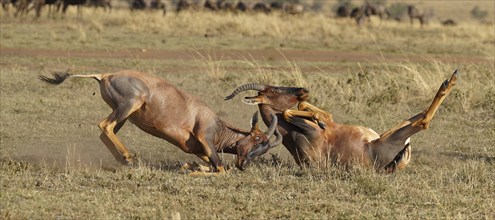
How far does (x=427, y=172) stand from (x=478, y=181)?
0.77 metres

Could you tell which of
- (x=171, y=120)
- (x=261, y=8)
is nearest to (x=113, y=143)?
(x=171, y=120)

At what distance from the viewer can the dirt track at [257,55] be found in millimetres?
22297

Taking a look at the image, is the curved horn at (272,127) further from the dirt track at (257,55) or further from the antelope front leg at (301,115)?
the dirt track at (257,55)

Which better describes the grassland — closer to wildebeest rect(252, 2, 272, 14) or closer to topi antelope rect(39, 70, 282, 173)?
topi antelope rect(39, 70, 282, 173)

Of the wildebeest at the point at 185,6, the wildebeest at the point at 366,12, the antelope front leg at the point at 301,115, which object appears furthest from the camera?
the wildebeest at the point at 185,6

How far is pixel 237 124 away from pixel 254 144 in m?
3.70

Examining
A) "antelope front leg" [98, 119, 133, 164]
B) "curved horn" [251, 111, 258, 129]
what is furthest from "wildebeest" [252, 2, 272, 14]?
"curved horn" [251, 111, 258, 129]

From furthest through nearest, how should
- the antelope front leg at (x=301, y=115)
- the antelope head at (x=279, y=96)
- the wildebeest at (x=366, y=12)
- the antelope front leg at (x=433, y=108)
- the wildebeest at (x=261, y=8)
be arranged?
the wildebeest at (x=261, y=8), the wildebeest at (x=366, y=12), the antelope head at (x=279, y=96), the antelope front leg at (x=301, y=115), the antelope front leg at (x=433, y=108)

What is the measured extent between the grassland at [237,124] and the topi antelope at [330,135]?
0.66ft

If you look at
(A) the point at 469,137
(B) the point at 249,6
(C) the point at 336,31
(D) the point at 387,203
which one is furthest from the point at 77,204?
(B) the point at 249,6

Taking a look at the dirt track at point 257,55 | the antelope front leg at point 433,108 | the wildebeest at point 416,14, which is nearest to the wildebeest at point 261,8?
the wildebeest at point 416,14

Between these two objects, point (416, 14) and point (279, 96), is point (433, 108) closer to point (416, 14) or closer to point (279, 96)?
point (279, 96)

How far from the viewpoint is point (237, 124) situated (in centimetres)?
1305

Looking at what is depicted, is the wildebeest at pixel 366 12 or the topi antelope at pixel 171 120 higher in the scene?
the topi antelope at pixel 171 120
